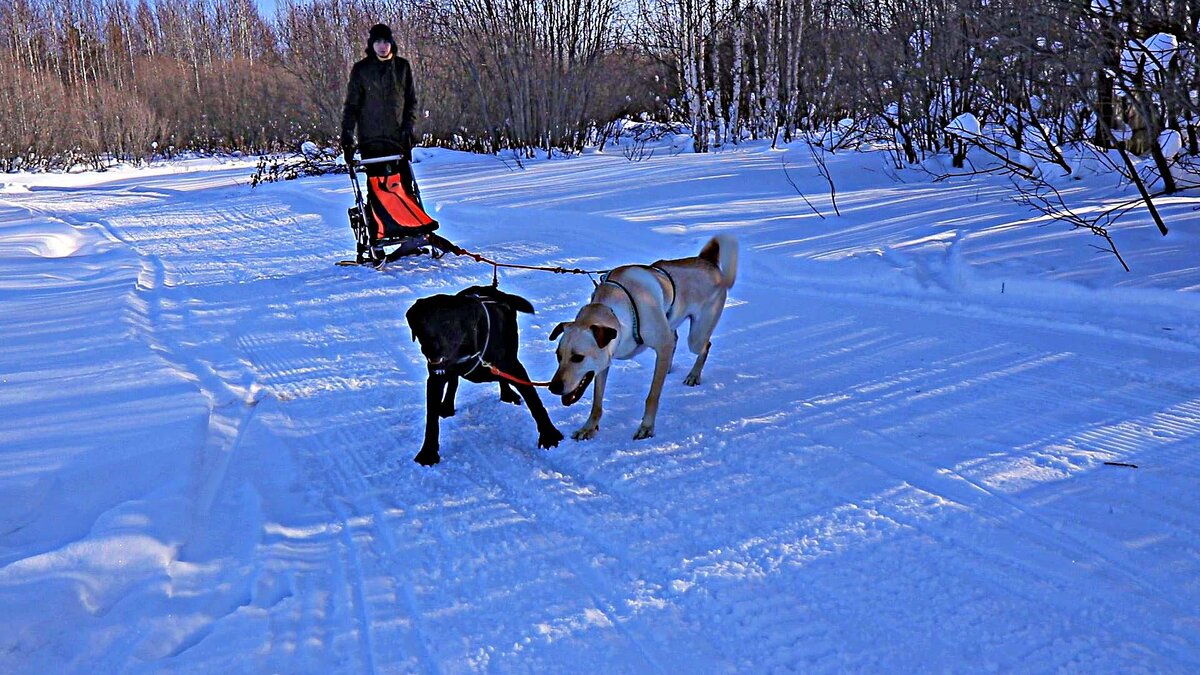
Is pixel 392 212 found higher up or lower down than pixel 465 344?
higher up

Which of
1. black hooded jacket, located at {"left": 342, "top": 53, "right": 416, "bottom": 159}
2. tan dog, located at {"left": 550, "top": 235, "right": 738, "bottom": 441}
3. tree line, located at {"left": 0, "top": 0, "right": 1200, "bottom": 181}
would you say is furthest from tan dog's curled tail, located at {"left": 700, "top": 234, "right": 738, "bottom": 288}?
black hooded jacket, located at {"left": 342, "top": 53, "right": 416, "bottom": 159}

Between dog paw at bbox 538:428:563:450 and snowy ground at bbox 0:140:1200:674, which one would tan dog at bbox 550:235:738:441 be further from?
snowy ground at bbox 0:140:1200:674

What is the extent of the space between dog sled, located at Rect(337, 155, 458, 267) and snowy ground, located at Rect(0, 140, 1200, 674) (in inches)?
36.3

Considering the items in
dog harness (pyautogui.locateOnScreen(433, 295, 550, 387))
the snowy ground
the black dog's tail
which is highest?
the black dog's tail

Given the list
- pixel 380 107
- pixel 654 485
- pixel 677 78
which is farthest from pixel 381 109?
pixel 677 78

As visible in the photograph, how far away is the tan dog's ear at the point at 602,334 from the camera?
3.65 meters

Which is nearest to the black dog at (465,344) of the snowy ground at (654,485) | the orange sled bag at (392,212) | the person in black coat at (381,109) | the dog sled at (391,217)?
the snowy ground at (654,485)

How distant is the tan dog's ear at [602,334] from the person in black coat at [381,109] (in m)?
5.15

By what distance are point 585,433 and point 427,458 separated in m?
0.73

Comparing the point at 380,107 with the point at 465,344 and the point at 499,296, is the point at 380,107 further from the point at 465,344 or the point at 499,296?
the point at 465,344

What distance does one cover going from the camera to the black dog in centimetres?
363

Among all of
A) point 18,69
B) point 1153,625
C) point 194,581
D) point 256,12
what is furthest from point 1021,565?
point 256,12

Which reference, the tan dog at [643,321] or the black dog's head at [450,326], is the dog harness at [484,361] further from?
the tan dog at [643,321]

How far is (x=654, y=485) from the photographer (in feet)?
11.5
